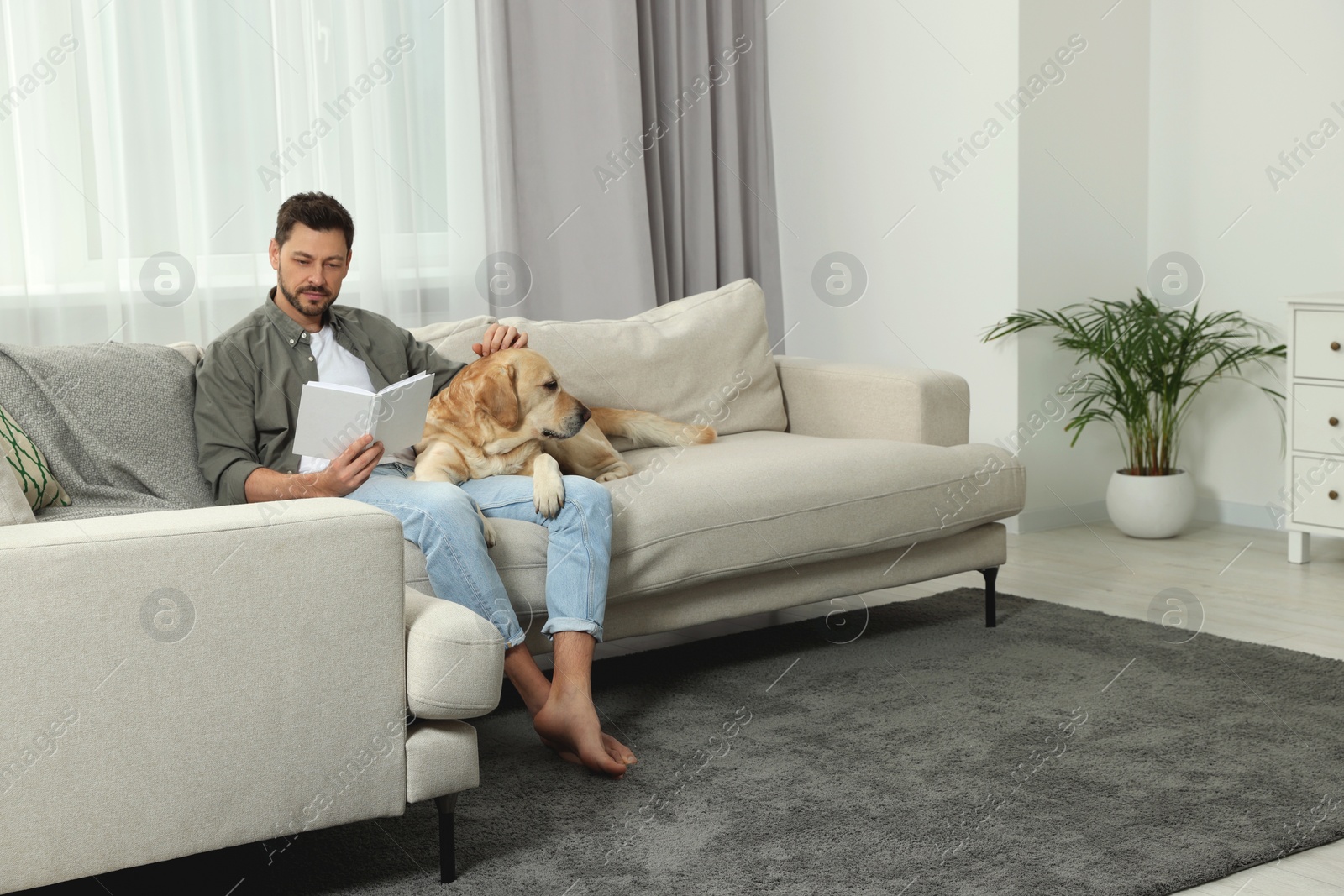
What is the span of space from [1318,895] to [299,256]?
1980mm

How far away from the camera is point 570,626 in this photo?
224cm

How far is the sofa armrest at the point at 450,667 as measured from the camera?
178 cm

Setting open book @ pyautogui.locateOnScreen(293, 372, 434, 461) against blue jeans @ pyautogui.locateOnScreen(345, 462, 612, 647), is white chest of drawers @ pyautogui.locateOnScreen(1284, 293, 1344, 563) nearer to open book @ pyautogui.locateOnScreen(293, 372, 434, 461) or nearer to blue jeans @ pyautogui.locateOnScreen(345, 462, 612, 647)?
blue jeans @ pyautogui.locateOnScreen(345, 462, 612, 647)

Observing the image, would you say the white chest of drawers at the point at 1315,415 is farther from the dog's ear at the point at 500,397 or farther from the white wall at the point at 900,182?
the dog's ear at the point at 500,397

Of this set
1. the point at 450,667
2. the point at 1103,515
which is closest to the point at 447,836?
the point at 450,667

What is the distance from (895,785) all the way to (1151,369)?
2.32 m

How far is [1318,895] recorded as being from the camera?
1.75 metres

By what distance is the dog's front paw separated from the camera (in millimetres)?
2346

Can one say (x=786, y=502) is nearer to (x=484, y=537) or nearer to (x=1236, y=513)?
(x=484, y=537)

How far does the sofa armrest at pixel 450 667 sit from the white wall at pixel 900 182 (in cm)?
280

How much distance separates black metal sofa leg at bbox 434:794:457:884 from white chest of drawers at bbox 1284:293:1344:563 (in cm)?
276

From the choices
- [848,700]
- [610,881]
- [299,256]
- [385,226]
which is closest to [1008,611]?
[848,700]

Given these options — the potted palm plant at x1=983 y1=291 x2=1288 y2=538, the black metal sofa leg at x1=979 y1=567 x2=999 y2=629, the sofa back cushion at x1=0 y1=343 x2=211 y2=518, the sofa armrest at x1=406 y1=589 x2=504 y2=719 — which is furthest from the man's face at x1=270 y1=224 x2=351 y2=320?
the potted palm plant at x1=983 y1=291 x2=1288 y2=538

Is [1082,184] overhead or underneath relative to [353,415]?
overhead
